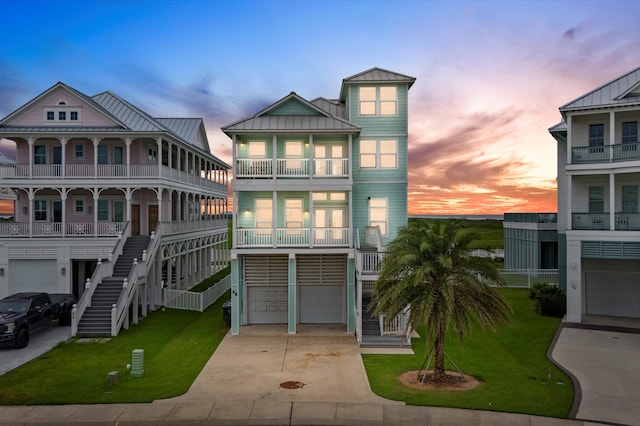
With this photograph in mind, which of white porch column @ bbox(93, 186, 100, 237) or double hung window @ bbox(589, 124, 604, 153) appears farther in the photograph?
white porch column @ bbox(93, 186, 100, 237)

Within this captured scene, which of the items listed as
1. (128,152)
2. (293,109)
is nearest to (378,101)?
(293,109)

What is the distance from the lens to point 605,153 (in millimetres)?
25266

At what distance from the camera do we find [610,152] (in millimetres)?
24938

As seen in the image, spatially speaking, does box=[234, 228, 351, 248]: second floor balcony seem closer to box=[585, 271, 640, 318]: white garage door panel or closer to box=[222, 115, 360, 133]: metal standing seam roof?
box=[222, 115, 360, 133]: metal standing seam roof

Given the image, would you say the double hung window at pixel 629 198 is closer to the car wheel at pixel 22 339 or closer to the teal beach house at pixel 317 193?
the teal beach house at pixel 317 193

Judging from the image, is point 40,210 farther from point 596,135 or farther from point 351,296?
point 596,135

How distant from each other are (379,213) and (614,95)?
42.9 ft

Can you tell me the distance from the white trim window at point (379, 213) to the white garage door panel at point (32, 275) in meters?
18.0

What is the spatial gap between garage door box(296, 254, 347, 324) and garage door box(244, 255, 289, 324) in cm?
89

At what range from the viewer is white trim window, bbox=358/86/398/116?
85.0ft

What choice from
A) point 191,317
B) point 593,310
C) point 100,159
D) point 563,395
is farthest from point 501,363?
point 100,159

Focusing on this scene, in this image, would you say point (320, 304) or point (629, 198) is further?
point (320, 304)

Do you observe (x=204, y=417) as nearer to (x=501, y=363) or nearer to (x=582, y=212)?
(x=501, y=363)

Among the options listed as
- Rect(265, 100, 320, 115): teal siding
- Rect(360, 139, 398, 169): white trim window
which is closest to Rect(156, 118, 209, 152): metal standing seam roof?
Rect(265, 100, 320, 115): teal siding
